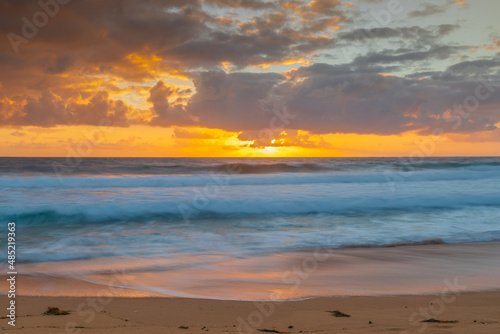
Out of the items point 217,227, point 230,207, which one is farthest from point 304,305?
point 230,207

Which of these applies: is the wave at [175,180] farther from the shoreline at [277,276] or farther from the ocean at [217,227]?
the shoreline at [277,276]

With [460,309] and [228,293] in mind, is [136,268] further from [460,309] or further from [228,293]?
[460,309]

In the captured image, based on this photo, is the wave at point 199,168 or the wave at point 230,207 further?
the wave at point 199,168

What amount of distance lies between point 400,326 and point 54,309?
3.40 m

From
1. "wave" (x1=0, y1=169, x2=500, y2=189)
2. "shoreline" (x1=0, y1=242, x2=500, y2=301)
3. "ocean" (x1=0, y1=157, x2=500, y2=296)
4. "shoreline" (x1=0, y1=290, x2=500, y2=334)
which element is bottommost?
"shoreline" (x1=0, y1=290, x2=500, y2=334)

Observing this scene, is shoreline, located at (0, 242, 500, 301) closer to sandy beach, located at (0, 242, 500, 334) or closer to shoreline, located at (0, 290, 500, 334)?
sandy beach, located at (0, 242, 500, 334)

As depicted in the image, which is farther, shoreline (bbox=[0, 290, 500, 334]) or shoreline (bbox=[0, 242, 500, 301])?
shoreline (bbox=[0, 242, 500, 301])

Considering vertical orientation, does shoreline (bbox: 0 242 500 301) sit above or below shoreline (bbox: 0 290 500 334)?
above

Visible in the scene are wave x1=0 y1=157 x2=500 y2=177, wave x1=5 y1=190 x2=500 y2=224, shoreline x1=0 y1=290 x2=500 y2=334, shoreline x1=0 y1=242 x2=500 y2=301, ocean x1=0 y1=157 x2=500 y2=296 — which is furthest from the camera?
wave x1=0 y1=157 x2=500 y2=177

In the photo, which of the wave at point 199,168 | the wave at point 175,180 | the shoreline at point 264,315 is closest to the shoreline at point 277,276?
the shoreline at point 264,315

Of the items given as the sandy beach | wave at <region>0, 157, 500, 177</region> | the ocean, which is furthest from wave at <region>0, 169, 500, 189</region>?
the sandy beach

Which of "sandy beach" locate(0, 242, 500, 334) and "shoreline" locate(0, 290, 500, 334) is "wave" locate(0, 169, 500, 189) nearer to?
"sandy beach" locate(0, 242, 500, 334)

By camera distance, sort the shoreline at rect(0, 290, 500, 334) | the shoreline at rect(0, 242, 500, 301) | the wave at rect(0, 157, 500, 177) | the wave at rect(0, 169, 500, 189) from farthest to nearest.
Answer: the wave at rect(0, 157, 500, 177), the wave at rect(0, 169, 500, 189), the shoreline at rect(0, 242, 500, 301), the shoreline at rect(0, 290, 500, 334)

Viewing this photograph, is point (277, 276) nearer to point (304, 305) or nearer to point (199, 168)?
point (304, 305)
